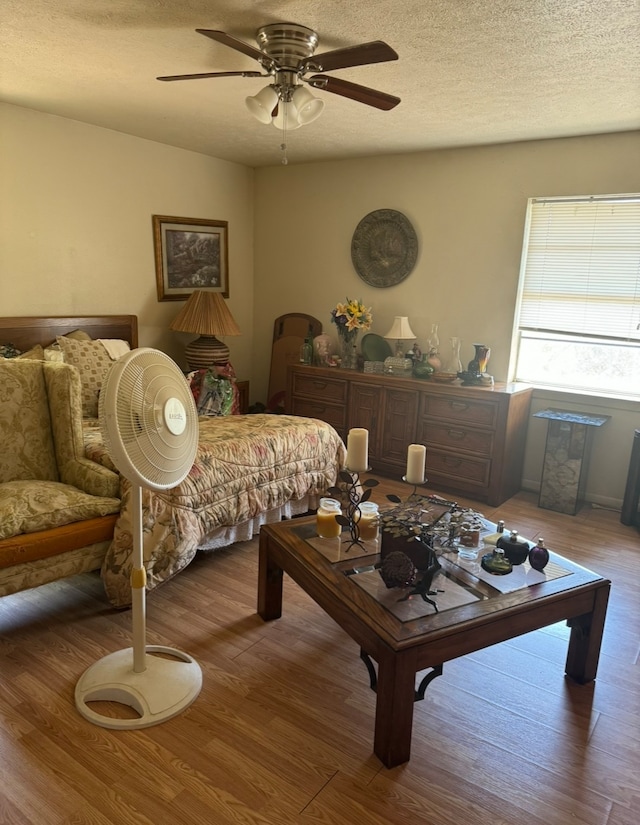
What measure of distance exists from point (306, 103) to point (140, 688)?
2280mm

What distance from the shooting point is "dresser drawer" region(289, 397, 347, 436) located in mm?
4754

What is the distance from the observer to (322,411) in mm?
4875

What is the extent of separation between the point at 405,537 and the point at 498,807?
0.79 metres

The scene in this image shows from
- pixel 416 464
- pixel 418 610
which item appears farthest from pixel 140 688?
pixel 416 464

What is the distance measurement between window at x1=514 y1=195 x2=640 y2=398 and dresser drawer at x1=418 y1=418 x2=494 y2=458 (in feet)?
2.30

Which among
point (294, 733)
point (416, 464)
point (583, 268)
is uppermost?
point (583, 268)

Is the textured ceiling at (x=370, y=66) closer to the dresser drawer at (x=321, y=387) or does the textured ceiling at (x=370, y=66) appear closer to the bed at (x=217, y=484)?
the bed at (x=217, y=484)

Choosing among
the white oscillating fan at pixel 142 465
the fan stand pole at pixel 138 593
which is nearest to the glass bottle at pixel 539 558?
the white oscillating fan at pixel 142 465

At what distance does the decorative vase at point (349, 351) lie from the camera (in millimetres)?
4809

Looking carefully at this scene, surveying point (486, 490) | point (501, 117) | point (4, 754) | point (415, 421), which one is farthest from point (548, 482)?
point (4, 754)

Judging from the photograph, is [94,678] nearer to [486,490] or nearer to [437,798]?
[437,798]

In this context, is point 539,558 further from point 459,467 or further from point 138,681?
point 459,467

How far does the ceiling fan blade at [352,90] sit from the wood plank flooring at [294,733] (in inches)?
86.1

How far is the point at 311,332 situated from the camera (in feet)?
17.4
